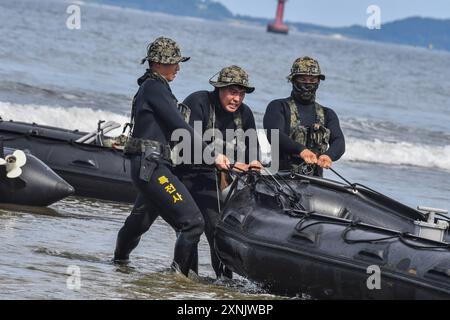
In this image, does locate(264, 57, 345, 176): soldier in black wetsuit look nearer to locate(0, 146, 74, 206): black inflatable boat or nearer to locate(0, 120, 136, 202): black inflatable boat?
locate(0, 146, 74, 206): black inflatable boat

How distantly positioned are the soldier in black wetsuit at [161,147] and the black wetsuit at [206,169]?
310 millimetres

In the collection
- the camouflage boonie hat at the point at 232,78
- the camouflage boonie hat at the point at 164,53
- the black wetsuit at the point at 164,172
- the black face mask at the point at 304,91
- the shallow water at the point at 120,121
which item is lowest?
the shallow water at the point at 120,121

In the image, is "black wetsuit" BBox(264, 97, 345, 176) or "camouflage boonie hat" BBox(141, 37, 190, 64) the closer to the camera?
"camouflage boonie hat" BBox(141, 37, 190, 64)

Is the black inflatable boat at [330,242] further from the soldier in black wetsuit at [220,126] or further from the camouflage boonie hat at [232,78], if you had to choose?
the camouflage boonie hat at [232,78]

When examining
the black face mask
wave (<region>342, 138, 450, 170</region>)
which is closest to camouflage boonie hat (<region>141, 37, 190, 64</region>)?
the black face mask

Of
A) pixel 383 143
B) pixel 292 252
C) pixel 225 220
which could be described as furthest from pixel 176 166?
pixel 383 143

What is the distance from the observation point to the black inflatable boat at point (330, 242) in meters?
7.09

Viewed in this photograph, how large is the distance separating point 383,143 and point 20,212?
12.7 m

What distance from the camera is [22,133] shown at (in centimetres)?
1222

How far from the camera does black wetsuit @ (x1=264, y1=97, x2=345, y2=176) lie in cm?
834

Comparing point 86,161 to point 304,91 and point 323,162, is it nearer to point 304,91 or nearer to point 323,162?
point 304,91

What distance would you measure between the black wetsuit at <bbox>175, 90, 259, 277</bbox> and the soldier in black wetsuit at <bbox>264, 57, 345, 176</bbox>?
408 millimetres

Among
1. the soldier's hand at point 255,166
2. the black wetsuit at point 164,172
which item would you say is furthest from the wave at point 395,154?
the black wetsuit at point 164,172
